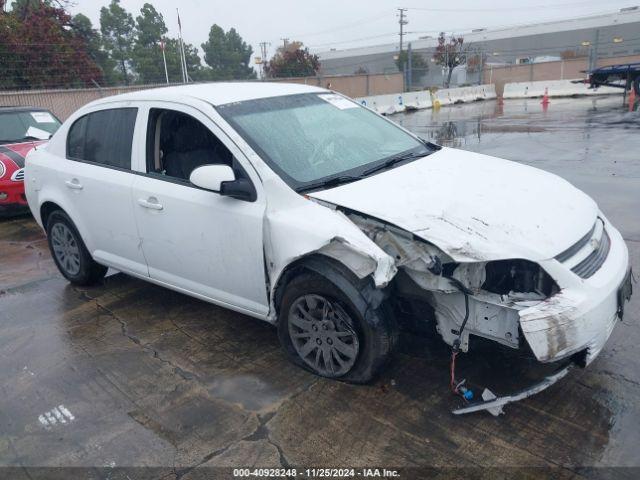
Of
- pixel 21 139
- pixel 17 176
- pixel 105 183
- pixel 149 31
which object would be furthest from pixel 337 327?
pixel 149 31

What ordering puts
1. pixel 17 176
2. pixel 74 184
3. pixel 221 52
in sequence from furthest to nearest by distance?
pixel 221 52 < pixel 17 176 < pixel 74 184

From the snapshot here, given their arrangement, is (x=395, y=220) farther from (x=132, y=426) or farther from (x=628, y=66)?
(x=628, y=66)

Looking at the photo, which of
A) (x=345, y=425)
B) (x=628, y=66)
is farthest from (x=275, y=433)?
(x=628, y=66)

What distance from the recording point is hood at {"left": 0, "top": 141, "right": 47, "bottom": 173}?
768 centimetres

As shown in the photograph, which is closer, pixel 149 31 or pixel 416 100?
pixel 416 100

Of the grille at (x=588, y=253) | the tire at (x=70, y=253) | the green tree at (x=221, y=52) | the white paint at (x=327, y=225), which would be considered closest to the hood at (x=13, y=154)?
the tire at (x=70, y=253)

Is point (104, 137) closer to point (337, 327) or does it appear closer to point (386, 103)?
point (337, 327)

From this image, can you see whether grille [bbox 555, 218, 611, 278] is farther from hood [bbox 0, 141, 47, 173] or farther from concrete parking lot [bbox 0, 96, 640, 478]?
hood [bbox 0, 141, 47, 173]

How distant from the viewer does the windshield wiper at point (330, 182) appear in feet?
10.8

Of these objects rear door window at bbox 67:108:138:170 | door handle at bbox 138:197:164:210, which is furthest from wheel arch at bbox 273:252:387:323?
rear door window at bbox 67:108:138:170

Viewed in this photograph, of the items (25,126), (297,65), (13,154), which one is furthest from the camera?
(297,65)

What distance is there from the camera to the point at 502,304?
110 inches

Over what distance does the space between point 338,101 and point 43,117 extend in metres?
6.59

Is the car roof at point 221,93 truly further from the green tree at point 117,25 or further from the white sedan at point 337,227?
the green tree at point 117,25
